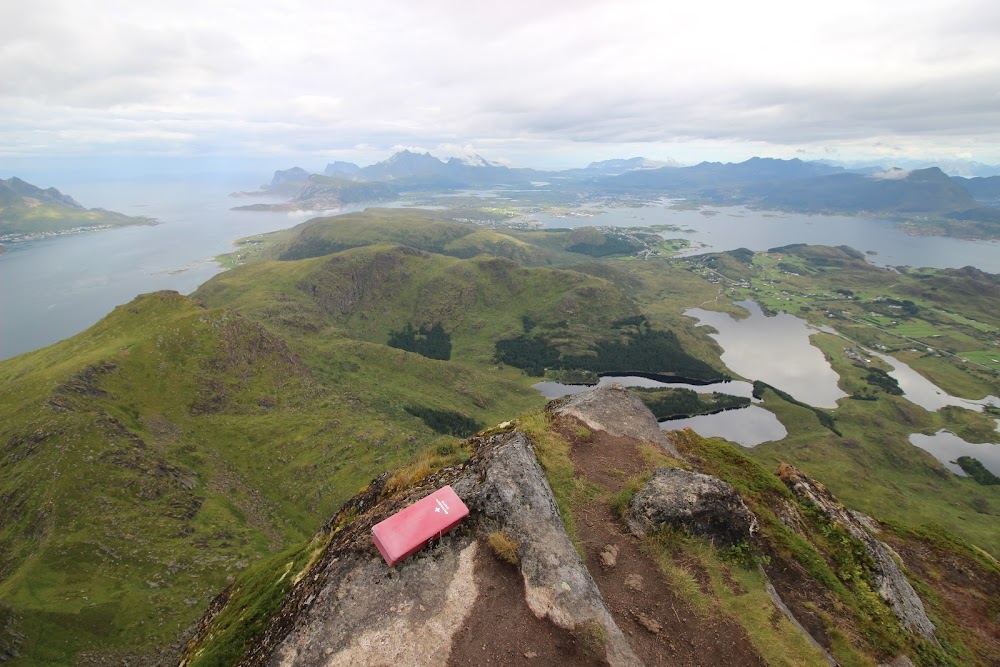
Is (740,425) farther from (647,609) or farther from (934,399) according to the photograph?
(647,609)

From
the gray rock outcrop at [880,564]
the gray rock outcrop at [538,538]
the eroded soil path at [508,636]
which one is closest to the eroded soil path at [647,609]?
the gray rock outcrop at [538,538]

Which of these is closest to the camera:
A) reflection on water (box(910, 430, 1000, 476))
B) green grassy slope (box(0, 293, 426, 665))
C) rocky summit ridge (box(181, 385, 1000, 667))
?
rocky summit ridge (box(181, 385, 1000, 667))

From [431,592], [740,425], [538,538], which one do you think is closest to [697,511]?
[538,538]

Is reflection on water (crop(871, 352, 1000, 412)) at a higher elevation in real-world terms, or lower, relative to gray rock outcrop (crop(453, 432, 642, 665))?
lower

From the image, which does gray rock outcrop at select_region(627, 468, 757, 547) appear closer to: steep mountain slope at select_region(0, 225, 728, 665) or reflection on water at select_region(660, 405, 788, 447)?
steep mountain slope at select_region(0, 225, 728, 665)

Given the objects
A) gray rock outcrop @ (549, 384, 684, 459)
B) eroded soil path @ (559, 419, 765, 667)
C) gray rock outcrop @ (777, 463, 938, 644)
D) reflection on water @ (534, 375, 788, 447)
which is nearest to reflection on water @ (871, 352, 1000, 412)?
reflection on water @ (534, 375, 788, 447)

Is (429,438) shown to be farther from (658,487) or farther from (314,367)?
(658,487)
